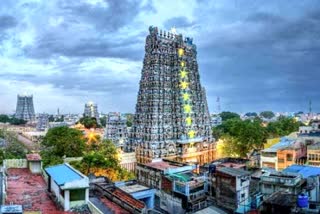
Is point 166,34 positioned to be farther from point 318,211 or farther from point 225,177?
point 318,211

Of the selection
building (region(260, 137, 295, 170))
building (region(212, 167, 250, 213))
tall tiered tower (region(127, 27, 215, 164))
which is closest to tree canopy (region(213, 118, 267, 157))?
tall tiered tower (region(127, 27, 215, 164))

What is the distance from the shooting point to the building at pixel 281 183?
27297mm

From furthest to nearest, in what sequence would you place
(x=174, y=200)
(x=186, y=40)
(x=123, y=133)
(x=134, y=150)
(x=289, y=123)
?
(x=289, y=123) < (x=123, y=133) < (x=186, y=40) < (x=134, y=150) < (x=174, y=200)

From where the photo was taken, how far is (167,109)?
191 ft

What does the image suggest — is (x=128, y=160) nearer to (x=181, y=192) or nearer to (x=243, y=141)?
(x=243, y=141)

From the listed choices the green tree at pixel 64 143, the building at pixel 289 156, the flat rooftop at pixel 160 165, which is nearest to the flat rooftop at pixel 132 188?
the flat rooftop at pixel 160 165

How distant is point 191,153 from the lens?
5925cm

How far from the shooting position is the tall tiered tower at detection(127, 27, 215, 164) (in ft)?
185

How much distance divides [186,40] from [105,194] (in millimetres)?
47824

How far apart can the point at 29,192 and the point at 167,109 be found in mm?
37146

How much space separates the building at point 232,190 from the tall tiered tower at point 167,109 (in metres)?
26.1

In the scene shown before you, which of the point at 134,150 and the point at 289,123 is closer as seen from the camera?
the point at 134,150

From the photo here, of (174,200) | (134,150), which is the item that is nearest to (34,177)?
(174,200)

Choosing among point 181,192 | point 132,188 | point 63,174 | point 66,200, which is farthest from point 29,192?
point 181,192
